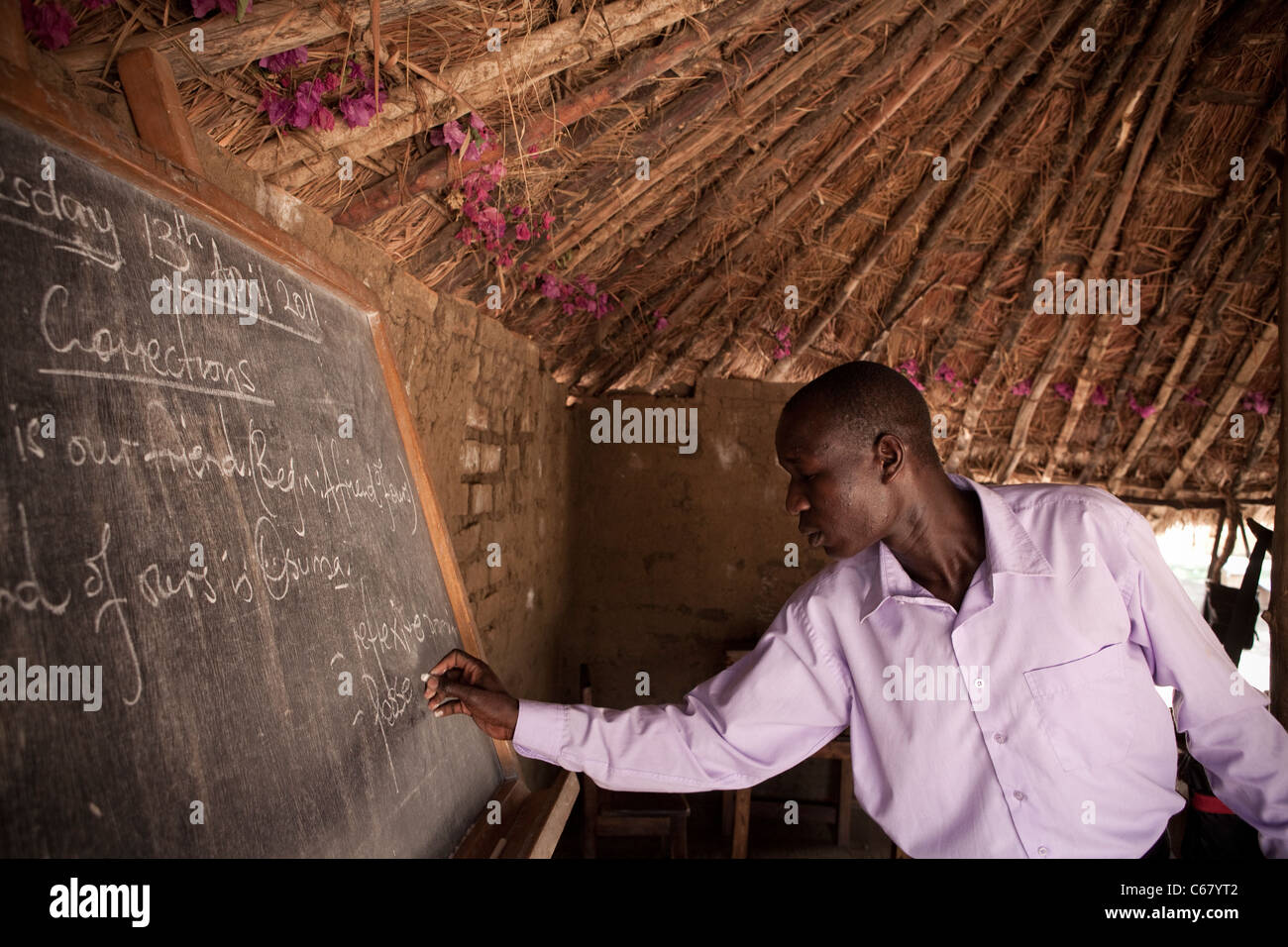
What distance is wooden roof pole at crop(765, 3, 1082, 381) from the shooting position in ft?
11.6

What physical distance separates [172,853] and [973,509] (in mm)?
1597

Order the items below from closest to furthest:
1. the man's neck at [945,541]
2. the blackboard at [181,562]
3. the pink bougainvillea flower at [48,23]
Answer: the blackboard at [181,562] < the pink bougainvillea flower at [48,23] < the man's neck at [945,541]

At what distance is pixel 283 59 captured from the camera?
5.36 feet

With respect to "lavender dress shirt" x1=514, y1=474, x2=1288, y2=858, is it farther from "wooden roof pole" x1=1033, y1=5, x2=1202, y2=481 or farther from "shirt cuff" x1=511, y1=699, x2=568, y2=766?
"wooden roof pole" x1=1033, y1=5, x2=1202, y2=481

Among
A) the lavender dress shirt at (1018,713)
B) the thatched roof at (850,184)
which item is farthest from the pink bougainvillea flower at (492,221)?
the lavender dress shirt at (1018,713)

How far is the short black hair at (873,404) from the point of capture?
164 cm

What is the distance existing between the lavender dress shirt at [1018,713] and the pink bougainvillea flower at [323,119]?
1.44 meters

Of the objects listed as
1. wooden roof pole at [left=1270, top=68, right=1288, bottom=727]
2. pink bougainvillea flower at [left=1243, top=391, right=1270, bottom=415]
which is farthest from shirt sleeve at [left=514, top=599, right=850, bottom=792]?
pink bougainvillea flower at [left=1243, top=391, right=1270, bottom=415]

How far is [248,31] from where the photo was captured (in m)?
1.49

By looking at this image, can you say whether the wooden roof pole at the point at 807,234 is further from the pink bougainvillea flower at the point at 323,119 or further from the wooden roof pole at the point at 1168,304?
the pink bougainvillea flower at the point at 323,119

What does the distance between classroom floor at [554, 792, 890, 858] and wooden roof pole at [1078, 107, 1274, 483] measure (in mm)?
3112

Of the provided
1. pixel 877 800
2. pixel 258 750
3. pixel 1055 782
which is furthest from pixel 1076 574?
pixel 258 750

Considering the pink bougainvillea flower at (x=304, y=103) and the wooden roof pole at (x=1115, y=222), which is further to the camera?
the wooden roof pole at (x=1115, y=222)

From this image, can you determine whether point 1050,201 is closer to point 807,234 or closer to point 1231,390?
point 807,234
